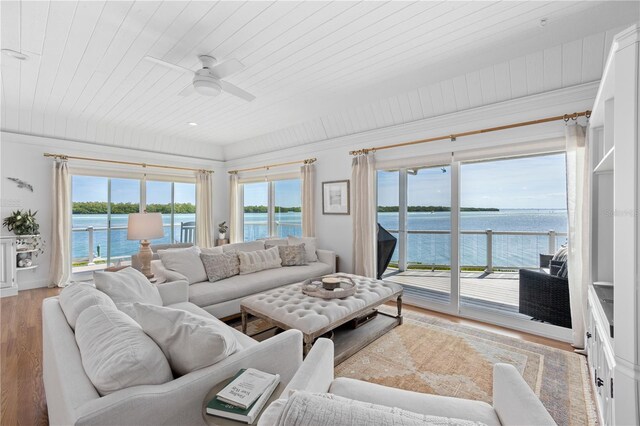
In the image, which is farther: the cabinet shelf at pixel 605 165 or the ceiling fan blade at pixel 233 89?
the ceiling fan blade at pixel 233 89

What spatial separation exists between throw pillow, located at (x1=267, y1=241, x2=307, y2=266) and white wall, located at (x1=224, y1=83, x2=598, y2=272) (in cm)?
72

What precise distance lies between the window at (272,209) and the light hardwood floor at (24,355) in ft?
9.63

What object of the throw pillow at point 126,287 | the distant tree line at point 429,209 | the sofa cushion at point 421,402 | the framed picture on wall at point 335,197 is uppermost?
the framed picture on wall at point 335,197

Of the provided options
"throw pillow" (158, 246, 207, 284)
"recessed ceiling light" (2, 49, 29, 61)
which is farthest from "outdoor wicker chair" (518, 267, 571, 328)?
"recessed ceiling light" (2, 49, 29, 61)

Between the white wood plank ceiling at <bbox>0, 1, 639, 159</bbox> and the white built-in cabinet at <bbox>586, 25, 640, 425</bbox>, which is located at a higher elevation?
the white wood plank ceiling at <bbox>0, 1, 639, 159</bbox>

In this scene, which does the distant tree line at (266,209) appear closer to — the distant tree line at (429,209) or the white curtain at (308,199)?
the white curtain at (308,199)

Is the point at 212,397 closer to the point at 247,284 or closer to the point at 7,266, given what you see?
the point at 247,284

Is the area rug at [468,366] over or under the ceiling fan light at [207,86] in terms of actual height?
under

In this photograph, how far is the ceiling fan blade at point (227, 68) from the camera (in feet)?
7.79

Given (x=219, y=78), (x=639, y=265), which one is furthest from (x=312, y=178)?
(x=639, y=265)

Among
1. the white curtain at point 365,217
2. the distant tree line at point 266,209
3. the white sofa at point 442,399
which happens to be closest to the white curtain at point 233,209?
the distant tree line at point 266,209

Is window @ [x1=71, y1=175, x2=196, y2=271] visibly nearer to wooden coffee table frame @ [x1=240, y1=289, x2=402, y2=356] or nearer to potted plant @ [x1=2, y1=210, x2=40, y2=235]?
potted plant @ [x1=2, y1=210, x2=40, y2=235]

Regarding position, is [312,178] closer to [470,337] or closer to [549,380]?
[470,337]

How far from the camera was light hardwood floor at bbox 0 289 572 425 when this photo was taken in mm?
1864
